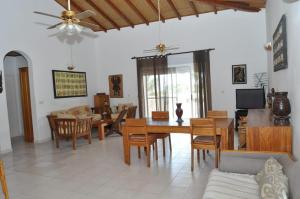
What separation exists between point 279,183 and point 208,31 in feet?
20.6

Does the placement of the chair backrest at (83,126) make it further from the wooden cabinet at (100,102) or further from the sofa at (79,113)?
the wooden cabinet at (100,102)

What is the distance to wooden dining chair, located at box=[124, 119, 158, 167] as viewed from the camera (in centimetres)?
406

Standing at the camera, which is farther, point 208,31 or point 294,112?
point 208,31

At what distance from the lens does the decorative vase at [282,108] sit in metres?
2.71

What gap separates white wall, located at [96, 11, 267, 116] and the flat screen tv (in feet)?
1.61

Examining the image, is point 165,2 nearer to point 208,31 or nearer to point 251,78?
point 208,31

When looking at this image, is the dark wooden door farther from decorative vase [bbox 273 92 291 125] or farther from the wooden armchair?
decorative vase [bbox 273 92 291 125]

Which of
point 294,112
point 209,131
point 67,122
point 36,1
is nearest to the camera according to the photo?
point 294,112

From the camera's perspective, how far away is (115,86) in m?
8.91

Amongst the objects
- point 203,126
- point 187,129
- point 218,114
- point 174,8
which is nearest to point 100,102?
point 174,8

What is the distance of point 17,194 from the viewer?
10.7 feet

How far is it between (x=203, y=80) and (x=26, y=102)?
538 centimetres

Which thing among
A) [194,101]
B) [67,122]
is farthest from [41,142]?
[194,101]

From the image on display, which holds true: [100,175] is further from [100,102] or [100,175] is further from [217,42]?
[217,42]
